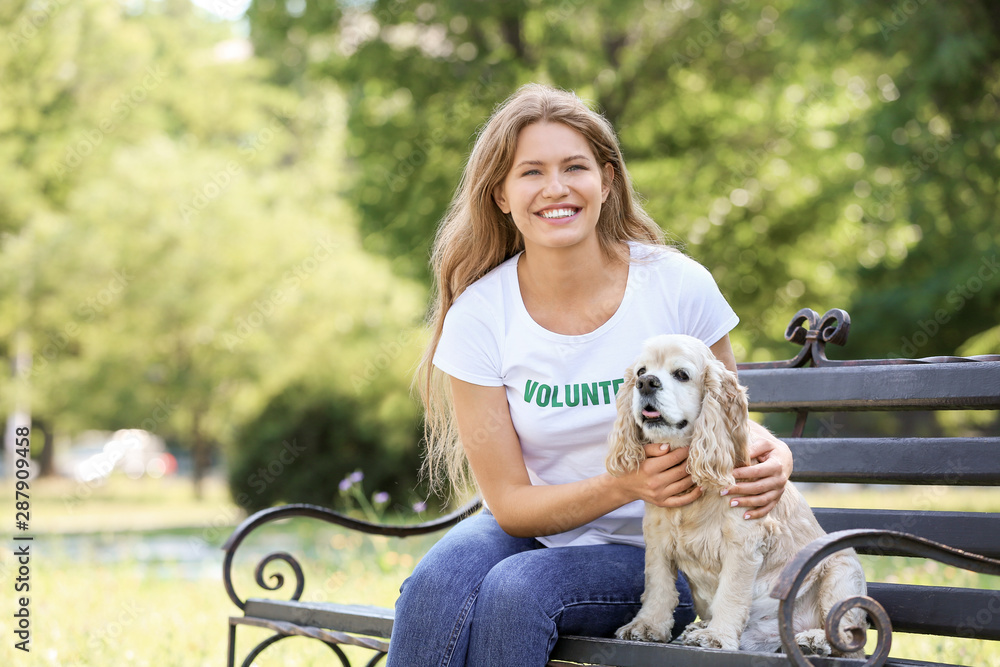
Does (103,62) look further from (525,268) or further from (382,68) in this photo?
(525,268)

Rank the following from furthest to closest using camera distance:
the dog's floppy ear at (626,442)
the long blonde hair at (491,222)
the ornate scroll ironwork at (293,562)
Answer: the ornate scroll ironwork at (293,562) < the long blonde hair at (491,222) < the dog's floppy ear at (626,442)

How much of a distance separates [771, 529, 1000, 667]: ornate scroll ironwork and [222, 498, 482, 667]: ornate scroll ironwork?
1.38 meters

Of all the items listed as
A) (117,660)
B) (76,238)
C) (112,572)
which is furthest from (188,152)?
(117,660)

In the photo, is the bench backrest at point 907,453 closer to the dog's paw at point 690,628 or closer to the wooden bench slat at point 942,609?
the wooden bench slat at point 942,609

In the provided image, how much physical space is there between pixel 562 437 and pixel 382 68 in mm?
10548

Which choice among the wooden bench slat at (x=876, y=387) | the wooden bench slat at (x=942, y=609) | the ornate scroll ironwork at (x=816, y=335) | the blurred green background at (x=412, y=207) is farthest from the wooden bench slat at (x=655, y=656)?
the blurred green background at (x=412, y=207)

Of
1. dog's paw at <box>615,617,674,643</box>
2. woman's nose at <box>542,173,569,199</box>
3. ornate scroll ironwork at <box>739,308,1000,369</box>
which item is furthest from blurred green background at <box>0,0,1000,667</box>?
dog's paw at <box>615,617,674,643</box>

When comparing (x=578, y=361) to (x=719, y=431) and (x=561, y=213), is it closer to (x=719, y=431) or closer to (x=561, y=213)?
(x=561, y=213)

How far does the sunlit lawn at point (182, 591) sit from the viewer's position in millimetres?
4785

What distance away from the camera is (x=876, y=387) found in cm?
318

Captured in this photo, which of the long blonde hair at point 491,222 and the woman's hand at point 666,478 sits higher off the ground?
the long blonde hair at point 491,222

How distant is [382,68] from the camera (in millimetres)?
12695

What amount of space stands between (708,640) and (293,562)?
176 cm

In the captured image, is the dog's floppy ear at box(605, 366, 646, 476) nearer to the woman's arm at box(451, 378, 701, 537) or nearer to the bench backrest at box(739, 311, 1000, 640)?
the woman's arm at box(451, 378, 701, 537)
